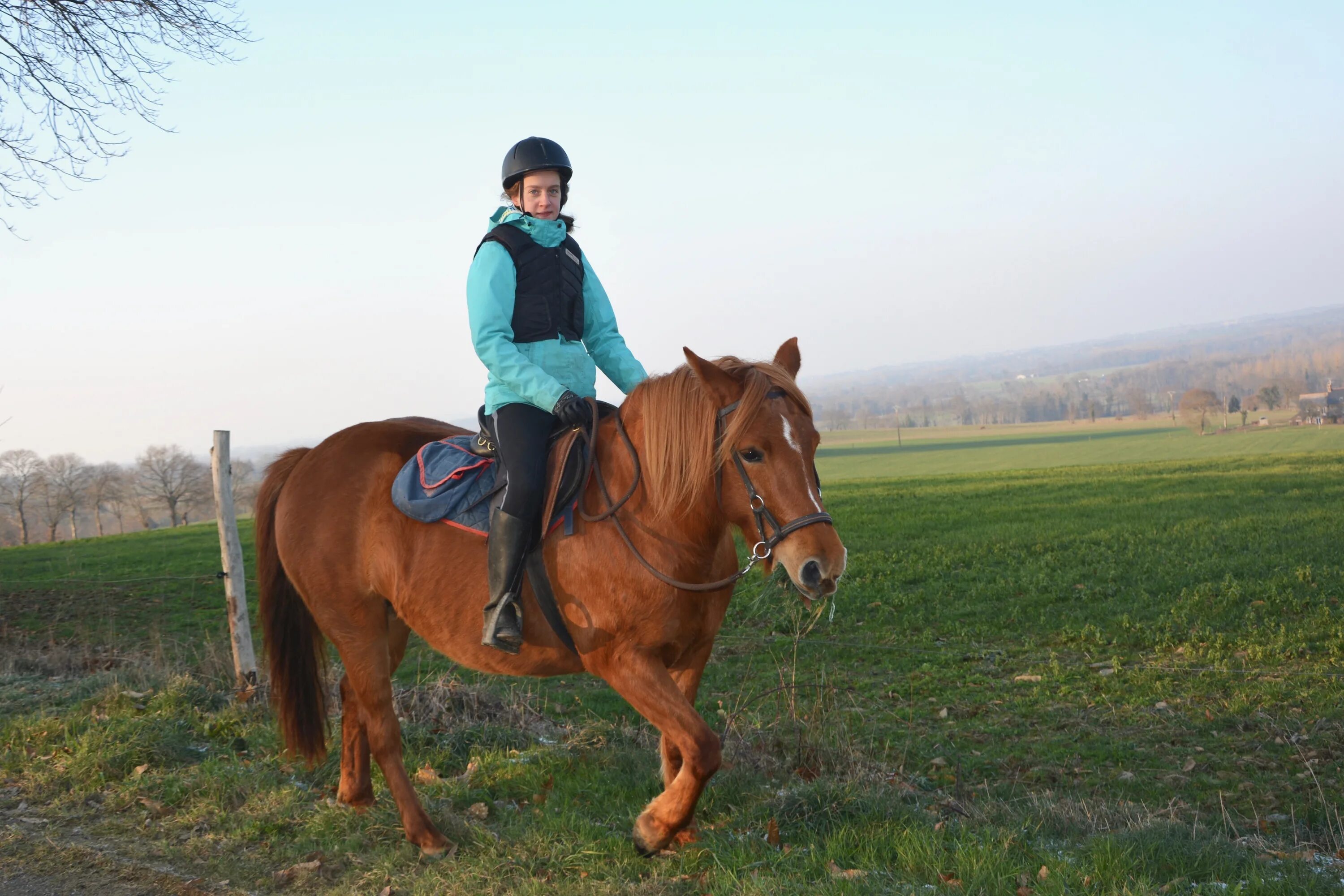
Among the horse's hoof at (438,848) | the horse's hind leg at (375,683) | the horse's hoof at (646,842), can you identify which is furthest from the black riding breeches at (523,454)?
the horse's hoof at (438,848)

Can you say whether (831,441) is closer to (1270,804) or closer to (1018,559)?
(1018,559)

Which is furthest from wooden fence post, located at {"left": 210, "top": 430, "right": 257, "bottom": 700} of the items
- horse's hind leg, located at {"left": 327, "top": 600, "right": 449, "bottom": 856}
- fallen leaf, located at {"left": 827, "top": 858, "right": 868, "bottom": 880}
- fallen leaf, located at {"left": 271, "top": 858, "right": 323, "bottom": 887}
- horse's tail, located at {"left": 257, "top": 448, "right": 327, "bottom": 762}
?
fallen leaf, located at {"left": 827, "top": 858, "right": 868, "bottom": 880}

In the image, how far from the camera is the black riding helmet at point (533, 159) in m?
4.50

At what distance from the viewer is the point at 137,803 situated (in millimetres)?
5105

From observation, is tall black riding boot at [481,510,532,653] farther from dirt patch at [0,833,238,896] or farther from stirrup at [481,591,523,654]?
dirt patch at [0,833,238,896]

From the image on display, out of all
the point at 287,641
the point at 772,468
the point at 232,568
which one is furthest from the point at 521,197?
the point at 232,568

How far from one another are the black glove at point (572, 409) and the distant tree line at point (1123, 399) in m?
104

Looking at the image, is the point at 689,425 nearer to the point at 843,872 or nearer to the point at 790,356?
the point at 790,356

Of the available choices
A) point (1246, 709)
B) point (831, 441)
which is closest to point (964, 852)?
point (1246, 709)

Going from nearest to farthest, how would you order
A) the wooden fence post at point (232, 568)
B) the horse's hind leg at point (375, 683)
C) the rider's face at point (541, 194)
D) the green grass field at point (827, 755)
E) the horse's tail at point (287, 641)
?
the green grass field at point (827, 755) < the rider's face at point (541, 194) < the horse's hind leg at point (375, 683) < the horse's tail at point (287, 641) < the wooden fence post at point (232, 568)

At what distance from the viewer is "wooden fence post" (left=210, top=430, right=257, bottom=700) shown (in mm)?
7867

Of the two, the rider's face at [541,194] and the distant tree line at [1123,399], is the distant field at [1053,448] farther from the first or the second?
the rider's face at [541,194]

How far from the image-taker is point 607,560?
13.3 ft

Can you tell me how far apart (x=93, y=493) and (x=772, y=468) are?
5937 cm
